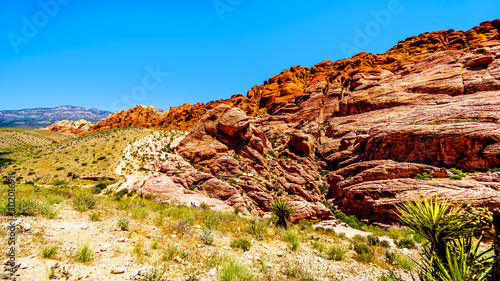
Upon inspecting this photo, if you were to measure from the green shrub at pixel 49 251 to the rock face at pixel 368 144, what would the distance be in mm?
13026

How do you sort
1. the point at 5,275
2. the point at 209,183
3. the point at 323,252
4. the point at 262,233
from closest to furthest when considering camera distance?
the point at 5,275, the point at 323,252, the point at 262,233, the point at 209,183

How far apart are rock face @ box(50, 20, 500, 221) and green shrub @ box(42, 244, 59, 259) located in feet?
42.7

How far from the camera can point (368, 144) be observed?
24.9 metres

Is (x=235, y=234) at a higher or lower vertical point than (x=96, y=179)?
lower

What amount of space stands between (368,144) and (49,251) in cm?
2930

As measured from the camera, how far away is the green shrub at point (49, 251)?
4.63 metres

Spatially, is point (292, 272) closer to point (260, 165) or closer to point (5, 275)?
point (5, 275)

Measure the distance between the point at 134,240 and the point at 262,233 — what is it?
5.24 meters

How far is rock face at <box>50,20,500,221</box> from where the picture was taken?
711 inches

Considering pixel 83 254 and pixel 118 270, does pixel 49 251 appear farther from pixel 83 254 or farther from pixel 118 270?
pixel 118 270

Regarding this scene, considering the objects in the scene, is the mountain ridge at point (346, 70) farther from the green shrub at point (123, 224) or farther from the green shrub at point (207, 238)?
the green shrub at point (123, 224)

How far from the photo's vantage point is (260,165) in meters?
25.2

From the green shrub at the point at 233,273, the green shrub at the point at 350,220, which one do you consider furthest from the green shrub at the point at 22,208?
the green shrub at the point at 350,220

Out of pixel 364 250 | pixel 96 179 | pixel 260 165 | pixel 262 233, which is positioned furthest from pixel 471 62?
pixel 96 179
